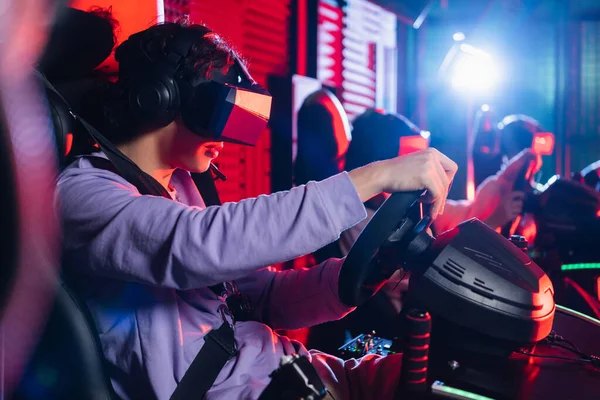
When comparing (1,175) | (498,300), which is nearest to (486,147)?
(498,300)

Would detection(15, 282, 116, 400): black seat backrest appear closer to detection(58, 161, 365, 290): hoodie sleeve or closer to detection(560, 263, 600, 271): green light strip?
detection(58, 161, 365, 290): hoodie sleeve

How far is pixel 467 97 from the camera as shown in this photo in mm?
5520

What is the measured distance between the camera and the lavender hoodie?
90 cm

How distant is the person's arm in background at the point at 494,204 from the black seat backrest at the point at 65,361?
2.08 metres

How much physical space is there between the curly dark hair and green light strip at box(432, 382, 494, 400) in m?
0.78

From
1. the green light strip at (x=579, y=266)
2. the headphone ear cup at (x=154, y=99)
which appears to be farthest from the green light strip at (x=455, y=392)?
the green light strip at (x=579, y=266)

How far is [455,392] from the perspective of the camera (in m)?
0.86

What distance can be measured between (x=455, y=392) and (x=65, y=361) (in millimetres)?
686

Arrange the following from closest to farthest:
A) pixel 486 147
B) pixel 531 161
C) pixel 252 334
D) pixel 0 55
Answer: pixel 0 55, pixel 252 334, pixel 531 161, pixel 486 147

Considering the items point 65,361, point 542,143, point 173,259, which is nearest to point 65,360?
point 65,361

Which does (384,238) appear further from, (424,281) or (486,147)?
(486,147)

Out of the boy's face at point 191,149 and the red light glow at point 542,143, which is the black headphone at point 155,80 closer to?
the boy's face at point 191,149

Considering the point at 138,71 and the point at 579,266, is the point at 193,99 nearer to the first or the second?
the point at 138,71

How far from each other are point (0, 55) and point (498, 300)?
1.02 m
